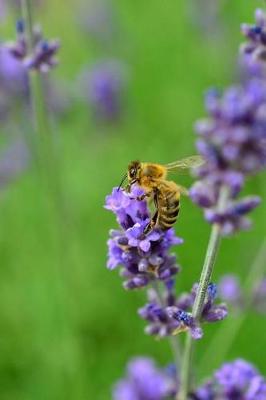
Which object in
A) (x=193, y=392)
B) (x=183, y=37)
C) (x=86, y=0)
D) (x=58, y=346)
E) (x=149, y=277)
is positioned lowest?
(x=193, y=392)

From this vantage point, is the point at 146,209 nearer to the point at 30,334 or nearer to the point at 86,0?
the point at 30,334

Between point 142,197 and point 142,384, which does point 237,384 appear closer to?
point 142,197

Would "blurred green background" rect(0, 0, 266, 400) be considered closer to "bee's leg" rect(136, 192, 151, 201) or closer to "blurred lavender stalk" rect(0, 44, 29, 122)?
"blurred lavender stalk" rect(0, 44, 29, 122)

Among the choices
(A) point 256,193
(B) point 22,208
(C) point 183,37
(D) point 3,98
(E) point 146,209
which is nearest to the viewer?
(E) point 146,209

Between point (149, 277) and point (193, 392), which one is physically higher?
point (149, 277)

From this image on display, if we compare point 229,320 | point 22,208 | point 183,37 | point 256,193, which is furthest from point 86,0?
point 229,320

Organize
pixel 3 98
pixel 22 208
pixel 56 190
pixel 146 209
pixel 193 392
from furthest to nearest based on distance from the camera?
pixel 22 208
pixel 3 98
pixel 56 190
pixel 193 392
pixel 146 209
